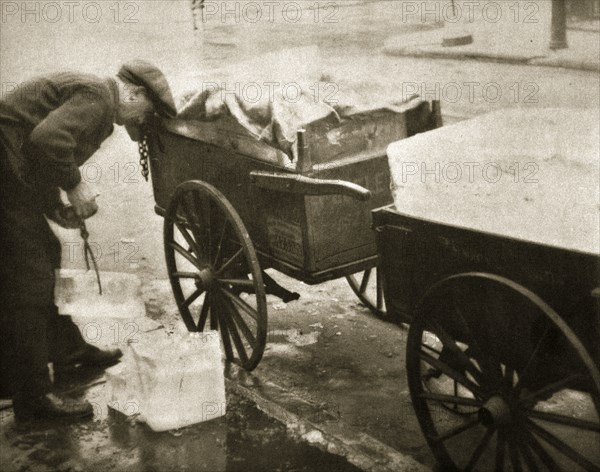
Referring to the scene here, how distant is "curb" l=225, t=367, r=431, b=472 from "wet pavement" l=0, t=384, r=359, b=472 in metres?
0.05

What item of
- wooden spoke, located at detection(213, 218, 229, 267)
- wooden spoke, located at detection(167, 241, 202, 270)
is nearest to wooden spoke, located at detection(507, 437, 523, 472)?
wooden spoke, located at detection(213, 218, 229, 267)

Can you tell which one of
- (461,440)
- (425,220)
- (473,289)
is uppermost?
(425,220)

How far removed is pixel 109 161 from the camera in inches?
344

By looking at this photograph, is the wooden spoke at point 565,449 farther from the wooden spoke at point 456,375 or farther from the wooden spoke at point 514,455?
the wooden spoke at point 456,375

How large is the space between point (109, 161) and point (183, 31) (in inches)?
182

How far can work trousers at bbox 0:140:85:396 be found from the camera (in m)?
3.90

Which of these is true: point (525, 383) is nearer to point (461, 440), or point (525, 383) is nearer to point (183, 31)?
point (461, 440)

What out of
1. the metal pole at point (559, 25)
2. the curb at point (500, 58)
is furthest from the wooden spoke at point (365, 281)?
the metal pole at point (559, 25)

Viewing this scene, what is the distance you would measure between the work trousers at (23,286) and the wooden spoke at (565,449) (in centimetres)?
235

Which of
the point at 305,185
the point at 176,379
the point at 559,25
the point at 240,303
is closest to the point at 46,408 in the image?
A: the point at 176,379

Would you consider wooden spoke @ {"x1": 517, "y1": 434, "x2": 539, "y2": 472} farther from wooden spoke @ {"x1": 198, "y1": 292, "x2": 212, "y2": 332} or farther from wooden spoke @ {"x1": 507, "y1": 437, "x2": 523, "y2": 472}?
wooden spoke @ {"x1": 198, "y1": 292, "x2": 212, "y2": 332}

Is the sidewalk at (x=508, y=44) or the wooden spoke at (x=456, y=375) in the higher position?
the sidewalk at (x=508, y=44)

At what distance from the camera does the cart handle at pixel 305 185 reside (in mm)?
3428

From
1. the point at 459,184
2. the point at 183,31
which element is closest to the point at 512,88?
the point at 183,31
